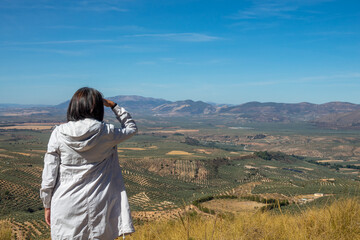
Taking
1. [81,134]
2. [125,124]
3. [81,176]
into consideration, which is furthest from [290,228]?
[81,134]

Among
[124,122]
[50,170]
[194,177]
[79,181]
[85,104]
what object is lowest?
[194,177]

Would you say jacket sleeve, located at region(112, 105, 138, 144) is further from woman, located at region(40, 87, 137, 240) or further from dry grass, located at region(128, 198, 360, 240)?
dry grass, located at region(128, 198, 360, 240)

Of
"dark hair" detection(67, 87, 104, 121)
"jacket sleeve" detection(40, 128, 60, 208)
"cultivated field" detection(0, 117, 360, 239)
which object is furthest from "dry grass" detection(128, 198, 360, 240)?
"cultivated field" detection(0, 117, 360, 239)

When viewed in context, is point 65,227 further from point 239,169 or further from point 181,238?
point 239,169

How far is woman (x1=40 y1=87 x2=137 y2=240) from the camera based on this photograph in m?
3.18

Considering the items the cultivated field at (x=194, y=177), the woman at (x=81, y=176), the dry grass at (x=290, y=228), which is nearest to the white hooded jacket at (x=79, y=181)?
the woman at (x=81, y=176)

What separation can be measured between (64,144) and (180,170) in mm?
80945

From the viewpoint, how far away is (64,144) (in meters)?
3.19

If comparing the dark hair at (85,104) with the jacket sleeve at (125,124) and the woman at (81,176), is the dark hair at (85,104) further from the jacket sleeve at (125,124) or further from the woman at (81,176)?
the jacket sleeve at (125,124)

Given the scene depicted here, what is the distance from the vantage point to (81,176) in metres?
3.23

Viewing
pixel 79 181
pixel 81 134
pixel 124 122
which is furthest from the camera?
pixel 124 122

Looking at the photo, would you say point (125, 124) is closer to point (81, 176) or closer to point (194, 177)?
point (81, 176)

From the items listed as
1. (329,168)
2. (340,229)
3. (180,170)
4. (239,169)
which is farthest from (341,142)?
(340,229)

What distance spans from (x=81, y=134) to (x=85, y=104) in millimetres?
348
